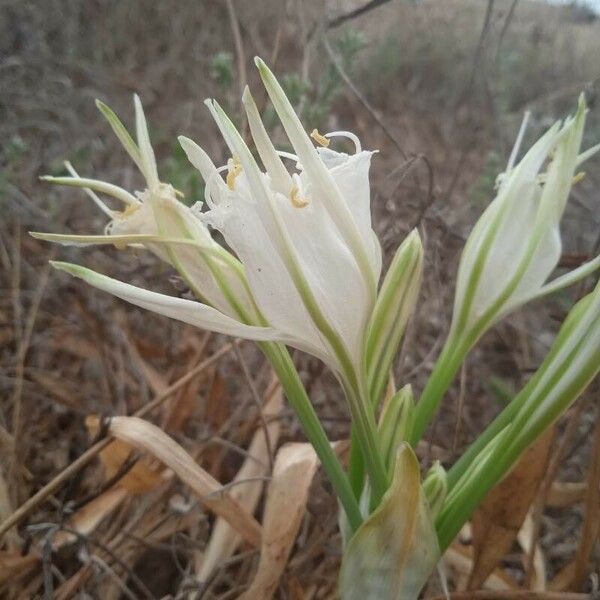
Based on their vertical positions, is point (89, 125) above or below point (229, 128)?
above

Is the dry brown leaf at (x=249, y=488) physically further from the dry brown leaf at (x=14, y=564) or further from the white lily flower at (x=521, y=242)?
the white lily flower at (x=521, y=242)

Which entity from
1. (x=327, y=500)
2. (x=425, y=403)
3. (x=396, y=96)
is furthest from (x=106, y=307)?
(x=396, y=96)

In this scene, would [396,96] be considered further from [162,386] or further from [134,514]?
[134,514]

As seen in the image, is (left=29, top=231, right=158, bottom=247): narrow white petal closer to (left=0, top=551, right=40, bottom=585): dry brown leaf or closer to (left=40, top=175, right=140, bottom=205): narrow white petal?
(left=40, top=175, right=140, bottom=205): narrow white petal

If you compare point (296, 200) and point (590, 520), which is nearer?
point (296, 200)

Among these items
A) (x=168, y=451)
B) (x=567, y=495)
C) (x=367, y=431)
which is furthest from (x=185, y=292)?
(x=567, y=495)

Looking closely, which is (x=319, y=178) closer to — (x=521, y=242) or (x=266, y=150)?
(x=266, y=150)
